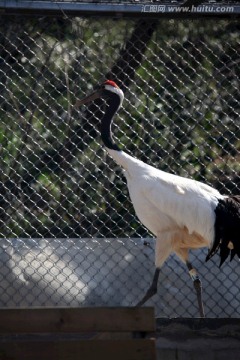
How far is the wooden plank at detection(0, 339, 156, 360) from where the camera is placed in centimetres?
428

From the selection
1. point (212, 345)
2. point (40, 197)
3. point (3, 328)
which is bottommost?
point (212, 345)

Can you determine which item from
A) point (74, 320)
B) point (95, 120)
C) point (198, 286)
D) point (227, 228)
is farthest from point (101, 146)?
point (74, 320)

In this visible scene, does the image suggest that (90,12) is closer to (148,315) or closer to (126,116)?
(126,116)

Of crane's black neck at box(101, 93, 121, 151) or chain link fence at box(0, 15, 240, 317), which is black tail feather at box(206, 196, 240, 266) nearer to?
chain link fence at box(0, 15, 240, 317)

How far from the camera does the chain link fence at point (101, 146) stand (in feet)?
21.8

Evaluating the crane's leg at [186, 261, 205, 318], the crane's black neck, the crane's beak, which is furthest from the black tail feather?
the crane's beak

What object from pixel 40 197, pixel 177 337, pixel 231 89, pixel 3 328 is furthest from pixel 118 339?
pixel 231 89

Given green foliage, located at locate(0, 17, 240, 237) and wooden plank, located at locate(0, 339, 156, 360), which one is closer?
wooden plank, located at locate(0, 339, 156, 360)

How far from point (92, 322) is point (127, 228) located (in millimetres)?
2900

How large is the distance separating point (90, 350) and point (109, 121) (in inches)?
113

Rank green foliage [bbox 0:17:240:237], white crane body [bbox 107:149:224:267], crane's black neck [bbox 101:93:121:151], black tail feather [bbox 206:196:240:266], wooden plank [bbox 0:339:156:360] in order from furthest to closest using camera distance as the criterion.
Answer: green foliage [bbox 0:17:240:237]
crane's black neck [bbox 101:93:121:151]
white crane body [bbox 107:149:224:267]
black tail feather [bbox 206:196:240:266]
wooden plank [bbox 0:339:156:360]

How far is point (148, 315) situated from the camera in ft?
14.3

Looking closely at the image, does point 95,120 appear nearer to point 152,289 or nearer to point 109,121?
point 109,121

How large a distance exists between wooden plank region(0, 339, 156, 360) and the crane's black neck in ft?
8.88
